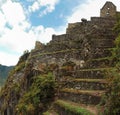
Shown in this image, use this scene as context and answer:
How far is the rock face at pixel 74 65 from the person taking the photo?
21125 millimetres

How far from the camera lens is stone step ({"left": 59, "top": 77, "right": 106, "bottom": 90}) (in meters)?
19.8

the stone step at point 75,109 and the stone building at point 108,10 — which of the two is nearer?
the stone step at point 75,109

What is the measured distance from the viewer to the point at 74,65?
98.0 feet

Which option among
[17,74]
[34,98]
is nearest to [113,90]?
[34,98]

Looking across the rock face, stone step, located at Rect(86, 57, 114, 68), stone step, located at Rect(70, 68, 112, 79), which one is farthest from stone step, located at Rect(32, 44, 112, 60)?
stone step, located at Rect(70, 68, 112, 79)

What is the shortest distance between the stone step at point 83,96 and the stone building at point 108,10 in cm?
1518

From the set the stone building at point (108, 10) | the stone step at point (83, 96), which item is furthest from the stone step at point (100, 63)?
the stone building at point (108, 10)

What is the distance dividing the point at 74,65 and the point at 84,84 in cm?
824

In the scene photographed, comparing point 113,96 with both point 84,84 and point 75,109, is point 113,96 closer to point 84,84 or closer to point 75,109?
point 75,109

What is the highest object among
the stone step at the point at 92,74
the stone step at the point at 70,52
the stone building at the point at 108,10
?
the stone building at the point at 108,10

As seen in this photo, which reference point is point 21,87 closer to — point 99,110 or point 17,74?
point 17,74

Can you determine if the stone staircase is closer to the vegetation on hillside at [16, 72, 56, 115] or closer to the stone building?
the vegetation on hillside at [16, 72, 56, 115]

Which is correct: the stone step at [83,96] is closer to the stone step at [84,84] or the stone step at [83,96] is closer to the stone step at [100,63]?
the stone step at [84,84]

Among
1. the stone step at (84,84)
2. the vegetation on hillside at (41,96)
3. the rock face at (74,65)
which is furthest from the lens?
the vegetation on hillside at (41,96)
